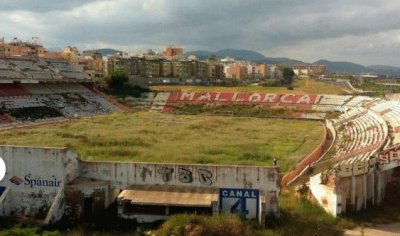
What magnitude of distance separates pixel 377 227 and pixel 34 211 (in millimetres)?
12161

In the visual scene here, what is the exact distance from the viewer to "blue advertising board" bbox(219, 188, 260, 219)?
1652cm

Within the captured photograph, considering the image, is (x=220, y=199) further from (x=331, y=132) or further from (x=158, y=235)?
(x=331, y=132)

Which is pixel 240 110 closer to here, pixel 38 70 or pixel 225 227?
pixel 38 70

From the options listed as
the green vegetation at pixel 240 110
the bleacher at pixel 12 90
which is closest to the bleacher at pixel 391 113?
the green vegetation at pixel 240 110

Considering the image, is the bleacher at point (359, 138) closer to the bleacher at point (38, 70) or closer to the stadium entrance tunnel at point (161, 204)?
the stadium entrance tunnel at point (161, 204)

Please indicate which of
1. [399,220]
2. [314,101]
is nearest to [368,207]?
[399,220]

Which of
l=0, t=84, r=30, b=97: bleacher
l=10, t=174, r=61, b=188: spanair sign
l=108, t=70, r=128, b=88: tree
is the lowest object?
l=10, t=174, r=61, b=188: spanair sign

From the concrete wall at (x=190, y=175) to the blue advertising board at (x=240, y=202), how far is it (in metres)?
0.21

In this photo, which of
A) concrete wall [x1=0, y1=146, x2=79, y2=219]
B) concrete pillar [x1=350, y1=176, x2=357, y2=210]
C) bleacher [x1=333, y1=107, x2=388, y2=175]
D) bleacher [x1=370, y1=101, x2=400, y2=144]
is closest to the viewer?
concrete wall [x1=0, y1=146, x2=79, y2=219]

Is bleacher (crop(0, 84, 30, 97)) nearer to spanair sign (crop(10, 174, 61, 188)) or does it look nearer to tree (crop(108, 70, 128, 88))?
tree (crop(108, 70, 128, 88))

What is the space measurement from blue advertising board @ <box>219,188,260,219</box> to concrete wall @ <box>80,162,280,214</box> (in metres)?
0.21

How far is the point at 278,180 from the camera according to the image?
16.5 m

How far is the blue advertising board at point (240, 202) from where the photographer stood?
16516mm

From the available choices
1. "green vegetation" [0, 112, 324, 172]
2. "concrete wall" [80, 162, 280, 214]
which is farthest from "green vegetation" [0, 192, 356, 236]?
"green vegetation" [0, 112, 324, 172]
